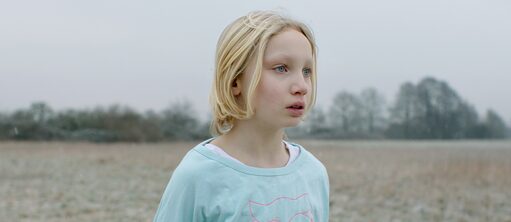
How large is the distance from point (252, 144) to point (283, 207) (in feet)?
0.54

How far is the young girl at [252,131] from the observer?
53.1 inches

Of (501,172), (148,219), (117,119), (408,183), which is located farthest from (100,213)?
(117,119)

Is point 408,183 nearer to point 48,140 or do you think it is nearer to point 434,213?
point 434,213

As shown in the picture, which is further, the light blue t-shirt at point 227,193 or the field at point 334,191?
the field at point 334,191

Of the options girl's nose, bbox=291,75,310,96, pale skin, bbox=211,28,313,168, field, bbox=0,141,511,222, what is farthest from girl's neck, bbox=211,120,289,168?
field, bbox=0,141,511,222

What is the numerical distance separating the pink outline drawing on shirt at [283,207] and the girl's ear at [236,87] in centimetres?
25

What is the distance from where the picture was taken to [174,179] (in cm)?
138

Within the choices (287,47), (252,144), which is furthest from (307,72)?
(252,144)

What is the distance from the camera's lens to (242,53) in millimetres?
1359

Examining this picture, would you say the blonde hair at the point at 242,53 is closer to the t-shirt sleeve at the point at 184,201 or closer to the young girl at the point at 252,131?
the young girl at the point at 252,131

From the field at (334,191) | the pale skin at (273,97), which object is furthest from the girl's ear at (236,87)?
the field at (334,191)

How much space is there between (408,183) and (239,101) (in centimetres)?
1463

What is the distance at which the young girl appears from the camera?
1.35 metres

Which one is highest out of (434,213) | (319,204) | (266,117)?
(266,117)
